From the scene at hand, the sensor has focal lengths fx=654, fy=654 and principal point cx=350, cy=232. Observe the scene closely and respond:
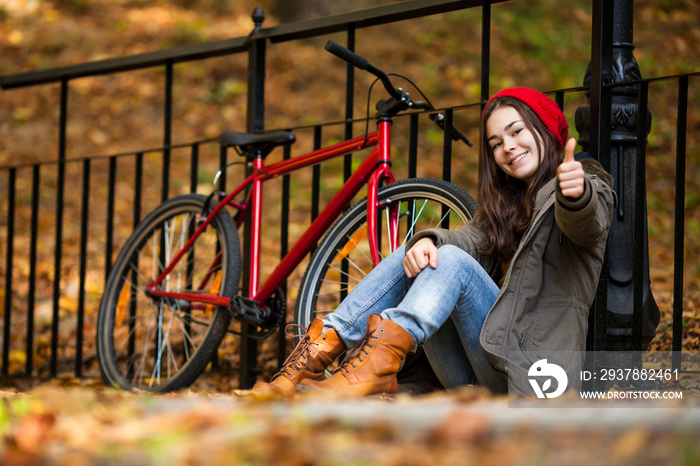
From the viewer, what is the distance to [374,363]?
1.56m

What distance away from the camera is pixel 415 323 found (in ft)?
5.28

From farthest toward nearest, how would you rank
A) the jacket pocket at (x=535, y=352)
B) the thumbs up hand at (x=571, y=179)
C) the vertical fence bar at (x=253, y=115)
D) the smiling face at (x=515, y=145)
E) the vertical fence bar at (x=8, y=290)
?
the vertical fence bar at (x=8, y=290) < the vertical fence bar at (x=253, y=115) < the smiling face at (x=515, y=145) < the jacket pocket at (x=535, y=352) < the thumbs up hand at (x=571, y=179)

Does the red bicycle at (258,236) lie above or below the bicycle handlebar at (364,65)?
below

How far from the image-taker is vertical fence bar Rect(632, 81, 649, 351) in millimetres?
1897

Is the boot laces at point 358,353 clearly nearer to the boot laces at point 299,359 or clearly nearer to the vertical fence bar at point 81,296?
the boot laces at point 299,359

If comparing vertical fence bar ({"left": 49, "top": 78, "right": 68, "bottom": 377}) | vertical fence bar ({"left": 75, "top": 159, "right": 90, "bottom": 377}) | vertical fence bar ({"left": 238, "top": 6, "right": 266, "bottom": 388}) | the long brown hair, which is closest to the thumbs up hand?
the long brown hair

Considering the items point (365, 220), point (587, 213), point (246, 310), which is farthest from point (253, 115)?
point (587, 213)

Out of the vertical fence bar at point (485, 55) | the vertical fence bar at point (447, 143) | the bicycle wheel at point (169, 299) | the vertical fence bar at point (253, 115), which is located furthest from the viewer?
the vertical fence bar at point (253, 115)

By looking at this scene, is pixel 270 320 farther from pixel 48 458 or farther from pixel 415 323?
pixel 48 458

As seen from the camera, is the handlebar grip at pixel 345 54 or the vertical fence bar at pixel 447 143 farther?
the vertical fence bar at pixel 447 143

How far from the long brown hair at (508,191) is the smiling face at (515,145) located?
1cm

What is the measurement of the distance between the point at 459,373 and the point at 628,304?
56 centimetres

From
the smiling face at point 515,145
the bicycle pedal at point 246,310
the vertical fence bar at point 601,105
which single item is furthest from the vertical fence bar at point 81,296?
the vertical fence bar at point 601,105

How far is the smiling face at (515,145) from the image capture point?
180cm
